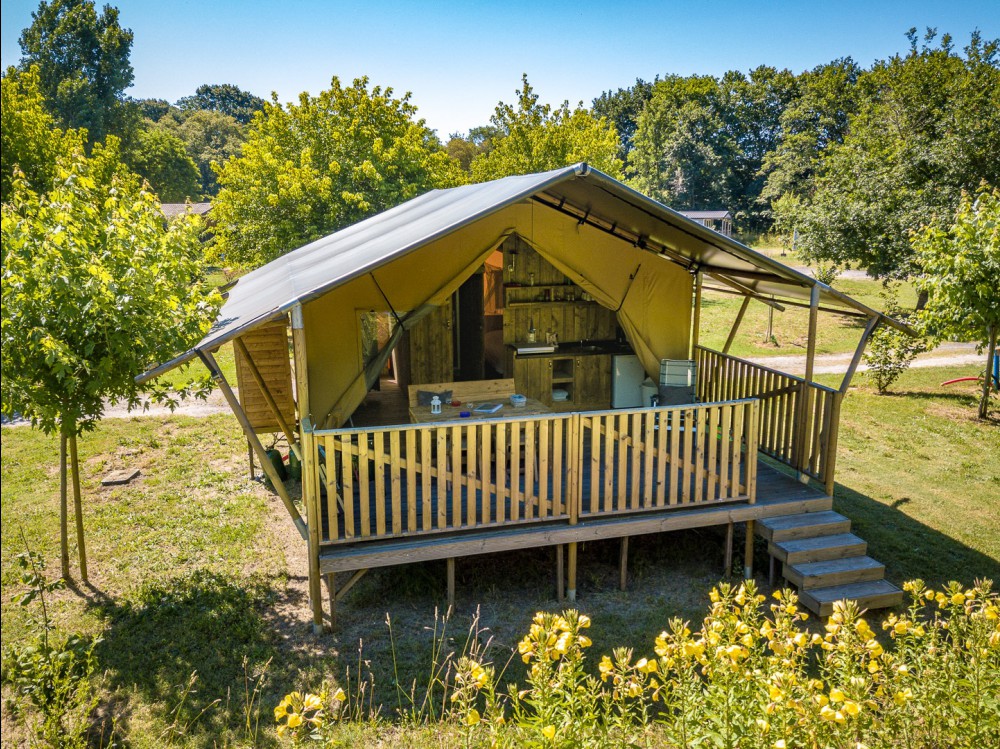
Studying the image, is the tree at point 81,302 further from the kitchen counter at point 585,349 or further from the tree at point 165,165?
the tree at point 165,165

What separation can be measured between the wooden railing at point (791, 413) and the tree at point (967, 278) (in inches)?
210

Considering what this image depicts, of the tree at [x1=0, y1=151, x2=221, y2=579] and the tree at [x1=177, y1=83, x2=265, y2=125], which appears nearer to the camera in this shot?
the tree at [x1=0, y1=151, x2=221, y2=579]

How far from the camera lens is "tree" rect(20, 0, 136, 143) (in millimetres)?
37469

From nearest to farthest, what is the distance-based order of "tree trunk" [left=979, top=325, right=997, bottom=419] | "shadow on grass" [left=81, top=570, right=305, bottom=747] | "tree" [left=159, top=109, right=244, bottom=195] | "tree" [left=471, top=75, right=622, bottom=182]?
"shadow on grass" [left=81, top=570, right=305, bottom=747], "tree trunk" [left=979, top=325, right=997, bottom=419], "tree" [left=471, top=75, right=622, bottom=182], "tree" [left=159, top=109, right=244, bottom=195]

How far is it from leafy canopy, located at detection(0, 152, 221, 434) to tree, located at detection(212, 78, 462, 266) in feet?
37.4

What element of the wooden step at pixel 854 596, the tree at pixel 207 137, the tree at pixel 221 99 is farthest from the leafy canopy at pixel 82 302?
the tree at pixel 221 99

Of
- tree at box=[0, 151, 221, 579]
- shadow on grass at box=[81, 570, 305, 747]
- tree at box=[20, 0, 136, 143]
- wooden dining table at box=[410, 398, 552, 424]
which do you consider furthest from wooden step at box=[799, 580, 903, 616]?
tree at box=[20, 0, 136, 143]

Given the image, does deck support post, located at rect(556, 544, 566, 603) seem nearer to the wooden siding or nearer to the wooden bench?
the wooden bench

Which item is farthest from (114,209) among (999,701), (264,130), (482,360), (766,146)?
(766,146)

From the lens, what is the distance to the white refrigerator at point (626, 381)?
955 centimetres

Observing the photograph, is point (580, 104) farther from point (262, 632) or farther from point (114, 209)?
point (262, 632)

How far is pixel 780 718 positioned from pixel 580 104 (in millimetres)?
22585

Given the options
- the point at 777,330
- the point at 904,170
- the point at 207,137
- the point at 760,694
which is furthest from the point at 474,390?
the point at 207,137

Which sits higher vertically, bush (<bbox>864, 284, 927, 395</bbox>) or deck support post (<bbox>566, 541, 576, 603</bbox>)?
bush (<bbox>864, 284, 927, 395</bbox>)
